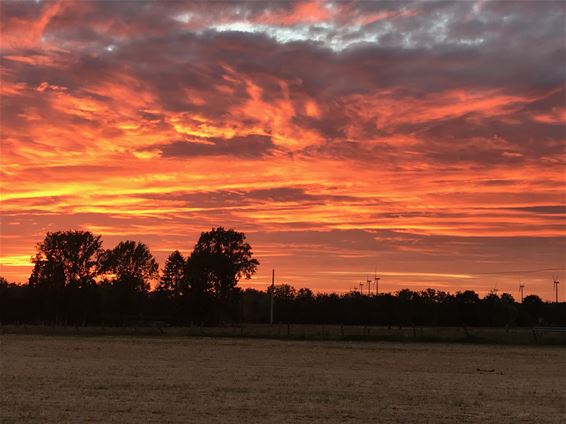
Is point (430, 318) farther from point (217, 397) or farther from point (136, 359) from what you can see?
point (217, 397)

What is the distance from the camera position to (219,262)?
107125mm

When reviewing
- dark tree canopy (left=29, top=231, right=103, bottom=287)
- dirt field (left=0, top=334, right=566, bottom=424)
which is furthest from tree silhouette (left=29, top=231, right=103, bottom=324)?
dirt field (left=0, top=334, right=566, bottom=424)

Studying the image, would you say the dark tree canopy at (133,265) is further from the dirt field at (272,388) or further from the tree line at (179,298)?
the dirt field at (272,388)

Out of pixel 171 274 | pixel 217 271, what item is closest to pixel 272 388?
pixel 217 271

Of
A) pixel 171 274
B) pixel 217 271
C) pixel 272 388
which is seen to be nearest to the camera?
pixel 272 388

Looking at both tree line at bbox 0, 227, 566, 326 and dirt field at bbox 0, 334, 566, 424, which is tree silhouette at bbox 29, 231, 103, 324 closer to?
tree line at bbox 0, 227, 566, 326

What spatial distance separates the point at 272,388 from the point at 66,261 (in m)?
99.5

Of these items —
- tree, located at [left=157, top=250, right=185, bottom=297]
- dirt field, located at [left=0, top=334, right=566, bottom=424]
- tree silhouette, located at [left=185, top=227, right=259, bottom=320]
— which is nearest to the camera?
dirt field, located at [left=0, top=334, right=566, bottom=424]

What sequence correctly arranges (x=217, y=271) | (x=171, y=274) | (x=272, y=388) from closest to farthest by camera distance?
(x=272, y=388) < (x=217, y=271) < (x=171, y=274)

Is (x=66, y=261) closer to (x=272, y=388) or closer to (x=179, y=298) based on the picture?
(x=179, y=298)

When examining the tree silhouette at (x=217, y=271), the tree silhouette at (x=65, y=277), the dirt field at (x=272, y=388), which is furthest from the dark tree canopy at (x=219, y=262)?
the dirt field at (x=272, y=388)

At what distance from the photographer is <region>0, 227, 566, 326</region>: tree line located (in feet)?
353

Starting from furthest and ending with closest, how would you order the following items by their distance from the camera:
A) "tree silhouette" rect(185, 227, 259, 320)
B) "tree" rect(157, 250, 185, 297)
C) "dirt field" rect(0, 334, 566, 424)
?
"tree" rect(157, 250, 185, 297)
"tree silhouette" rect(185, 227, 259, 320)
"dirt field" rect(0, 334, 566, 424)

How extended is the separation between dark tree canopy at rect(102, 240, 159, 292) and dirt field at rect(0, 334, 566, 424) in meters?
89.2
